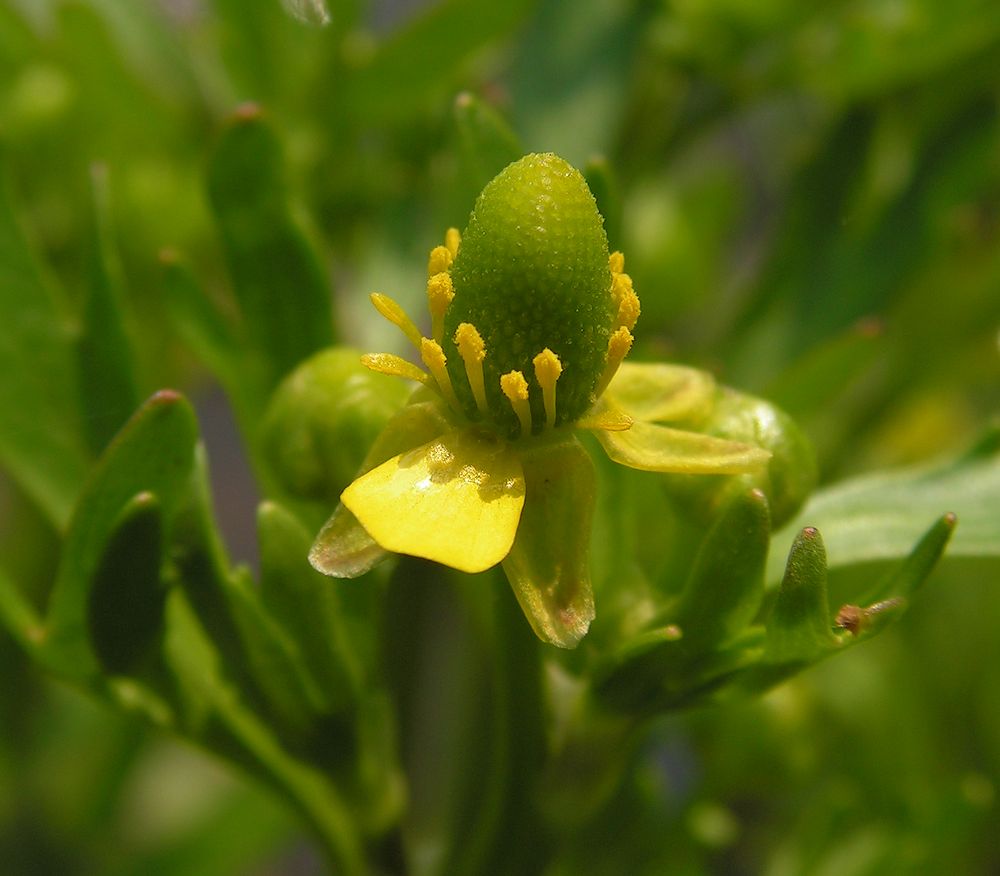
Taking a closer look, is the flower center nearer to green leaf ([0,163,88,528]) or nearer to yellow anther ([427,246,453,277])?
yellow anther ([427,246,453,277])

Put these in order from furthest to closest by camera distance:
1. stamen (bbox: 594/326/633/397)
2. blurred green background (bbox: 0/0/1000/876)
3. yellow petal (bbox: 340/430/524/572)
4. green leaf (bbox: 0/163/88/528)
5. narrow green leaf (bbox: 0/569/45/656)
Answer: blurred green background (bbox: 0/0/1000/876) → green leaf (bbox: 0/163/88/528) → narrow green leaf (bbox: 0/569/45/656) → stamen (bbox: 594/326/633/397) → yellow petal (bbox: 340/430/524/572)

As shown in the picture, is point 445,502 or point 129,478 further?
point 129,478

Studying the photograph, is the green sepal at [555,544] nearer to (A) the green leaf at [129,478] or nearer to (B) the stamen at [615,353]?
(B) the stamen at [615,353]

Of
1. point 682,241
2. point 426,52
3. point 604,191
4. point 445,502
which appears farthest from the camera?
point 682,241

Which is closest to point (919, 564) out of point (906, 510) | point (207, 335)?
point (906, 510)

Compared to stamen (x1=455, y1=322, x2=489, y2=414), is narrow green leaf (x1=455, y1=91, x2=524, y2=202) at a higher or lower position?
higher

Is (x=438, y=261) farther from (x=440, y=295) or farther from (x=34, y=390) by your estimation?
(x=34, y=390)

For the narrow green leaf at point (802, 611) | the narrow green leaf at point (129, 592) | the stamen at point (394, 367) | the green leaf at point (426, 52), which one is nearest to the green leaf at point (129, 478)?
the narrow green leaf at point (129, 592)

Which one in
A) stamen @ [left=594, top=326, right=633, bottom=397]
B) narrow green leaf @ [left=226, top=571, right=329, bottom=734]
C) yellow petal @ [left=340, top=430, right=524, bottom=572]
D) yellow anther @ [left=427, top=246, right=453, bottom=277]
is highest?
yellow anther @ [left=427, top=246, right=453, bottom=277]

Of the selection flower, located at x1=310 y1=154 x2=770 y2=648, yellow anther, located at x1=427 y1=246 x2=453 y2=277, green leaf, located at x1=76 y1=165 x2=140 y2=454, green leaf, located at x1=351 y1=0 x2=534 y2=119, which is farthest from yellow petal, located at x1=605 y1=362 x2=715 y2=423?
green leaf, located at x1=351 y1=0 x2=534 y2=119
